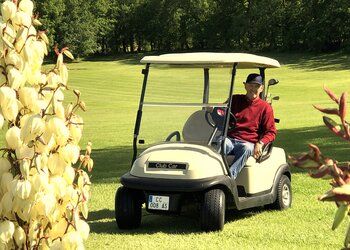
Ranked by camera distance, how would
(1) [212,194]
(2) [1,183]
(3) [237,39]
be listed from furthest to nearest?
(3) [237,39]
(1) [212,194]
(2) [1,183]

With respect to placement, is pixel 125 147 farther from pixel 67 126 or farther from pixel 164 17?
pixel 164 17

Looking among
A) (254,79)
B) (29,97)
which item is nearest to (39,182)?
(29,97)

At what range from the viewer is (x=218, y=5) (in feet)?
251

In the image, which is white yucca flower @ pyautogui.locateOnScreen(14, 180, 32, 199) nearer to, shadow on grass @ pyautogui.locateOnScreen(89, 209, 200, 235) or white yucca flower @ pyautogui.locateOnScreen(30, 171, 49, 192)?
white yucca flower @ pyautogui.locateOnScreen(30, 171, 49, 192)

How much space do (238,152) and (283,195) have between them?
92cm

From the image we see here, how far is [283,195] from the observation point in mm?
6902

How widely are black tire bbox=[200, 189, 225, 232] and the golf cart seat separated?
0.73 m

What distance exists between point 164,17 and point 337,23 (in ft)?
80.8

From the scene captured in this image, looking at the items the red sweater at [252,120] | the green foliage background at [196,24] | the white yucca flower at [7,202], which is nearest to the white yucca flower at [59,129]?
the white yucca flower at [7,202]

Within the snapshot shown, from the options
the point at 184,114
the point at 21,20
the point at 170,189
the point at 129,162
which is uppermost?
the point at 21,20

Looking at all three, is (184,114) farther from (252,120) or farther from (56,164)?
(56,164)

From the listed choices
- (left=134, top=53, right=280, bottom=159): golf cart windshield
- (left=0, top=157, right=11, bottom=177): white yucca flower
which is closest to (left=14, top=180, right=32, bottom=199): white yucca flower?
(left=0, top=157, right=11, bottom=177): white yucca flower

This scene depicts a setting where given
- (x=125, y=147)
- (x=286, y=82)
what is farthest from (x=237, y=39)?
(x=125, y=147)

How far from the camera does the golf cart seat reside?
6508 mm
